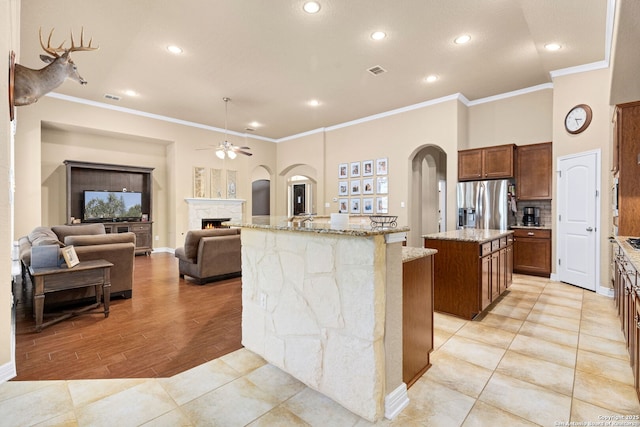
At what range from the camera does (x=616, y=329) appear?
292cm

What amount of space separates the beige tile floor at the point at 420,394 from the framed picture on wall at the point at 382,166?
4869mm

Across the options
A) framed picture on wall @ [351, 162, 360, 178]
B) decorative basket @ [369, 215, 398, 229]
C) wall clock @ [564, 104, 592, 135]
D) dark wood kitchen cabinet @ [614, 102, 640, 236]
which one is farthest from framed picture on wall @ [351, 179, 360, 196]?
decorative basket @ [369, 215, 398, 229]

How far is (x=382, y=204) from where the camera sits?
7.20 meters

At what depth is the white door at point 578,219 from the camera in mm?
4254

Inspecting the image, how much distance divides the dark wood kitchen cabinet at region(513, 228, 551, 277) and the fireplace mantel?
20.2 ft

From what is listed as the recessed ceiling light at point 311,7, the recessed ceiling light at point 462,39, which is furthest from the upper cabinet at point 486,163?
the recessed ceiling light at point 311,7

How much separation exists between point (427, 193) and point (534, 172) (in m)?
2.49

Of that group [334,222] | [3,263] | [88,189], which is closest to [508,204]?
[334,222]

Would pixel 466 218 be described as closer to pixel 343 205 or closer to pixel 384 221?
pixel 343 205

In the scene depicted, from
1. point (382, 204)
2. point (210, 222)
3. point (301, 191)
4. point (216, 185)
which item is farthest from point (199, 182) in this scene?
point (301, 191)

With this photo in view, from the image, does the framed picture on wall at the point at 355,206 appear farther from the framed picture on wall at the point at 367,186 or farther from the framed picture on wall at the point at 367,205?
the framed picture on wall at the point at 367,186

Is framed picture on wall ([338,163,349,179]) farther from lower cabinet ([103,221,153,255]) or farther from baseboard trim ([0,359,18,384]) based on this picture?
baseboard trim ([0,359,18,384])

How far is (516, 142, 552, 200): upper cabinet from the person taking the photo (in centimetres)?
518

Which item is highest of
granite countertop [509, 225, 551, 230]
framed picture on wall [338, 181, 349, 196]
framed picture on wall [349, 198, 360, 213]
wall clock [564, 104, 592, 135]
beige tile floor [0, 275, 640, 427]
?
wall clock [564, 104, 592, 135]
